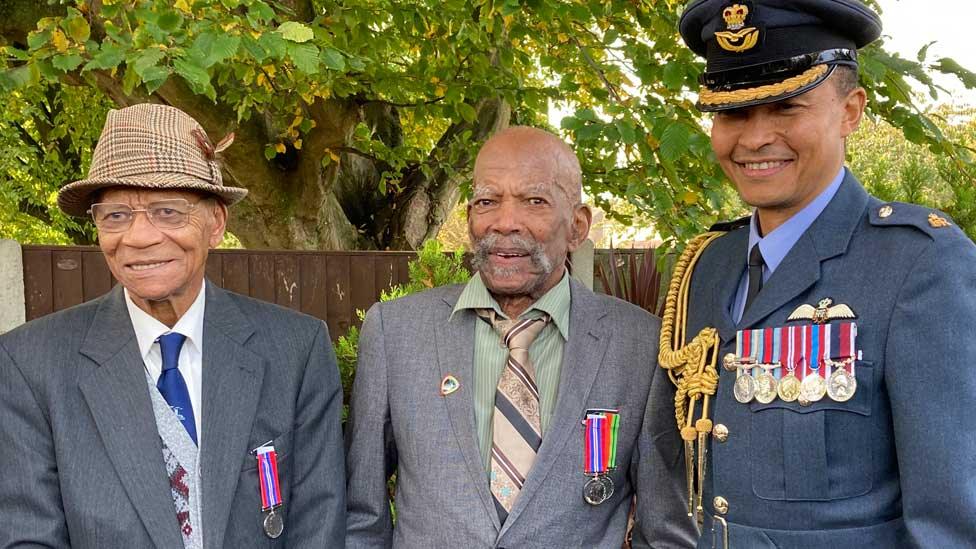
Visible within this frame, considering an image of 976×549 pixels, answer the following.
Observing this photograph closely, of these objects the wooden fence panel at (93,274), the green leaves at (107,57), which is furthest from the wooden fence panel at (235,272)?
the green leaves at (107,57)

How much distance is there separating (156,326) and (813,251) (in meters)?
1.71

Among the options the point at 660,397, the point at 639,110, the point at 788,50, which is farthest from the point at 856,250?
the point at 639,110

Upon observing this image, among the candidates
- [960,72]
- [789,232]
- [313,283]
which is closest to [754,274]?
[789,232]

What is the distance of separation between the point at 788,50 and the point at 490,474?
1358 millimetres

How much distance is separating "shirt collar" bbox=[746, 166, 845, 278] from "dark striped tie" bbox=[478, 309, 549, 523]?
76cm

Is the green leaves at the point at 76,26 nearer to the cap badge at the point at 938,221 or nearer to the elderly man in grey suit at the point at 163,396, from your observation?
the elderly man in grey suit at the point at 163,396

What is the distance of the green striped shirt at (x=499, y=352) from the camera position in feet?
7.80

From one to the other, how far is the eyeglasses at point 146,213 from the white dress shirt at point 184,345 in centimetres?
21

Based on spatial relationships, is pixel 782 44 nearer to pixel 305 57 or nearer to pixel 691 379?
pixel 691 379

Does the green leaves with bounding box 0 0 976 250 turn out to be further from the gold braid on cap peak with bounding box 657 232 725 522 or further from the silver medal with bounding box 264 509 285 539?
the silver medal with bounding box 264 509 285 539

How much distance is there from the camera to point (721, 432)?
1906 millimetres

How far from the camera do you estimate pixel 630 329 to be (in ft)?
8.23

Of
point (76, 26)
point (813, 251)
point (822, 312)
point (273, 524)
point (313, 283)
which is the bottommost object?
point (273, 524)

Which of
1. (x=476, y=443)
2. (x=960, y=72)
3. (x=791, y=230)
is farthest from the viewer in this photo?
(x=960, y=72)
